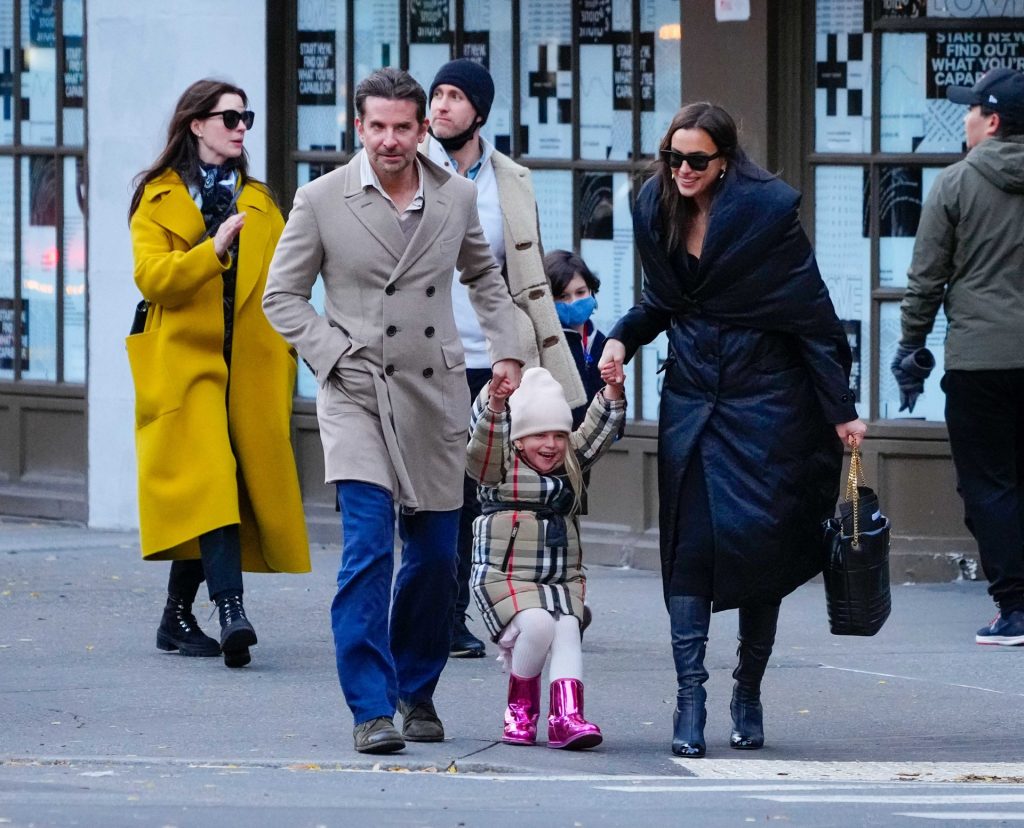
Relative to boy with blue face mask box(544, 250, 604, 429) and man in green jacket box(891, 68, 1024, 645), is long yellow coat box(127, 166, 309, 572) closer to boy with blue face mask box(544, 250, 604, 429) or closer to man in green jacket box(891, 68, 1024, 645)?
boy with blue face mask box(544, 250, 604, 429)

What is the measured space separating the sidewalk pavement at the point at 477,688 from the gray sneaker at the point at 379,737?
5 centimetres

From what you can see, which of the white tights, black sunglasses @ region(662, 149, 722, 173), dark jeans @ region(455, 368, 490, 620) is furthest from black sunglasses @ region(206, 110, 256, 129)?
the white tights

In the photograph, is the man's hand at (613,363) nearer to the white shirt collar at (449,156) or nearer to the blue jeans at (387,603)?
the blue jeans at (387,603)

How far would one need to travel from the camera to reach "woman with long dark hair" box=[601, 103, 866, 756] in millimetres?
6219

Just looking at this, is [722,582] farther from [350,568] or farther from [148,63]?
[148,63]

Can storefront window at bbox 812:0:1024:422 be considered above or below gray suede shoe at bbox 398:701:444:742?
above

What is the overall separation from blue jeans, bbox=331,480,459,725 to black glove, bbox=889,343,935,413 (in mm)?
2854

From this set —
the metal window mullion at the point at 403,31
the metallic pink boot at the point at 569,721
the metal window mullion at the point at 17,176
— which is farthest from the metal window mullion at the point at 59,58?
the metallic pink boot at the point at 569,721

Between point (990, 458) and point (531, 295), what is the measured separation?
2083mm

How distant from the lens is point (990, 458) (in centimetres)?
852

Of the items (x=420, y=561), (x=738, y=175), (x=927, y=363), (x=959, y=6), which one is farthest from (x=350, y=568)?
(x=959, y=6)

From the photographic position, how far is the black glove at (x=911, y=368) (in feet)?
28.2

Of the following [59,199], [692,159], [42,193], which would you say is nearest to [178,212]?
[692,159]

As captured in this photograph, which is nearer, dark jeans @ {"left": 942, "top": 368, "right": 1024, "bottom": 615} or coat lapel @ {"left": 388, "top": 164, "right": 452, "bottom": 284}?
coat lapel @ {"left": 388, "top": 164, "right": 452, "bottom": 284}
